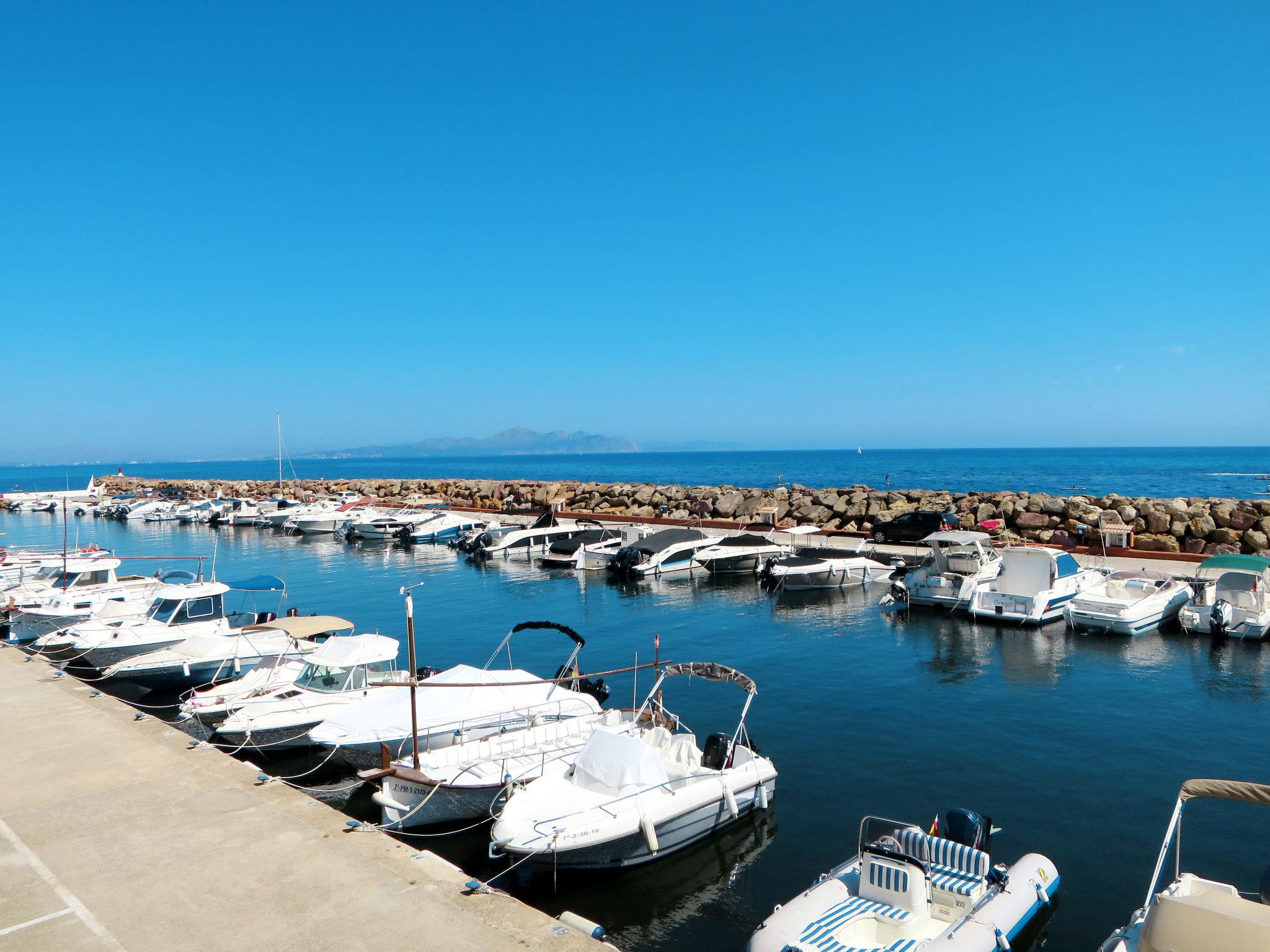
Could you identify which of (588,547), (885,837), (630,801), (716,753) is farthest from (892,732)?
(588,547)

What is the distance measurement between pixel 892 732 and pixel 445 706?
9676 millimetres

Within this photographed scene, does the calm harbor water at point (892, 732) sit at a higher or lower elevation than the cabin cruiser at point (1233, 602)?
lower

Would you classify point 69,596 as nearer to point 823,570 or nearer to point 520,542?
point 520,542

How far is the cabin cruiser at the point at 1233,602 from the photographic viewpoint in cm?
2558

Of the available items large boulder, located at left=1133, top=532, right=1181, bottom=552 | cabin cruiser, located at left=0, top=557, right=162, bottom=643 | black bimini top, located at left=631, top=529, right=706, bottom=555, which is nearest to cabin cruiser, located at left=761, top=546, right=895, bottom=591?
black bimini top, located at left=631, top=529, right=706, bottom=555

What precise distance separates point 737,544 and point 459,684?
26975 mm

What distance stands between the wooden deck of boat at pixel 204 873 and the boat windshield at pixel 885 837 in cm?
426

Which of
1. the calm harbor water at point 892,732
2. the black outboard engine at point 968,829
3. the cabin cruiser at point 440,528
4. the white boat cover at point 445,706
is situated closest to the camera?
the black outboard engine at point 968,829

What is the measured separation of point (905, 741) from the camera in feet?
55.8

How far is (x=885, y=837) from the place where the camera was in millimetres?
10555

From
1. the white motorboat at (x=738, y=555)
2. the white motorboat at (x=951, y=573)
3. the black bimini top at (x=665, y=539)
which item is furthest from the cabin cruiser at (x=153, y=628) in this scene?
the white motorboat at (x=951, y=573)

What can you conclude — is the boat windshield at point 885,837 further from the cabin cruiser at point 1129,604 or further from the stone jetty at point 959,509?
the stone jetty at point 959,509

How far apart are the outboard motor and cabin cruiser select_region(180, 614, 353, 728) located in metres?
26.6

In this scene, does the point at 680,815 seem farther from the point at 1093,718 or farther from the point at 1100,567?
the point at 1100,567
